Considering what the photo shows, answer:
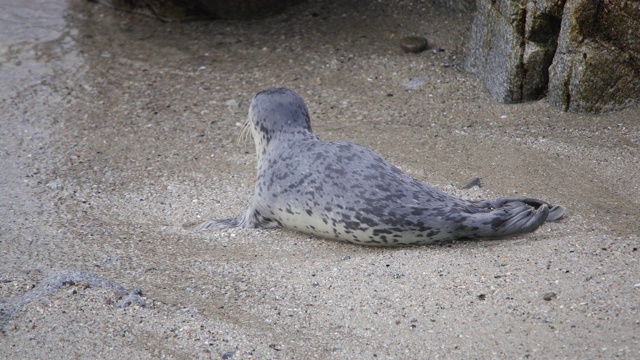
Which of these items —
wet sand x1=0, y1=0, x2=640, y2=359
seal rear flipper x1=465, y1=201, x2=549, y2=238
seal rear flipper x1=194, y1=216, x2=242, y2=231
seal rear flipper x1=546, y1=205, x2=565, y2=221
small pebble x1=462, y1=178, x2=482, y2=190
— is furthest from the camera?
small pebble x1=462, y1=178, x2=482, y2=190

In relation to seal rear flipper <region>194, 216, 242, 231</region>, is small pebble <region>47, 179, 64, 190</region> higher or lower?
lower

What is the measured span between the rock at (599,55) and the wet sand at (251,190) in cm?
13

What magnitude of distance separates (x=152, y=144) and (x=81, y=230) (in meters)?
1.41

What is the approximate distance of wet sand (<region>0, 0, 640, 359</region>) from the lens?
10.9 feet

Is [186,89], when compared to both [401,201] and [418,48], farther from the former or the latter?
[401,201]

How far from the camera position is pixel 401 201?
4.07m

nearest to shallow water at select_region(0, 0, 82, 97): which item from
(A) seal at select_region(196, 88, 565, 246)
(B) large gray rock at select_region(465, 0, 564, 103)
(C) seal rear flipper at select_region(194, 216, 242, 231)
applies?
(C) seal rear flipper at select_region(194, 216, 242, 231)

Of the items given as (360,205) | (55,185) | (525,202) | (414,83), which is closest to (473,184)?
(525,202)

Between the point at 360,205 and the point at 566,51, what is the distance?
2.23 meters

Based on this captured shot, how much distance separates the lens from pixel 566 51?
5.45 meters

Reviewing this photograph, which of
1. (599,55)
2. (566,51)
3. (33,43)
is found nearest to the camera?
(599,55)

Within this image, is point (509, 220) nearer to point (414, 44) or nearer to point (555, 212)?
point (555, 212)

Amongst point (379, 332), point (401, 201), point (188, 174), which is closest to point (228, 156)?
point (188, 174)

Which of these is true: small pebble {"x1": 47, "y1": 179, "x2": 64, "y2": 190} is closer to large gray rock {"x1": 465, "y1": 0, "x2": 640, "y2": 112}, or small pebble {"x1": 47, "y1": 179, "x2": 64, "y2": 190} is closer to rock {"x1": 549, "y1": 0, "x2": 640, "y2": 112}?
large gray rock {"x1": 465, "y1": 0, "x2": 640, "y2": 112}
